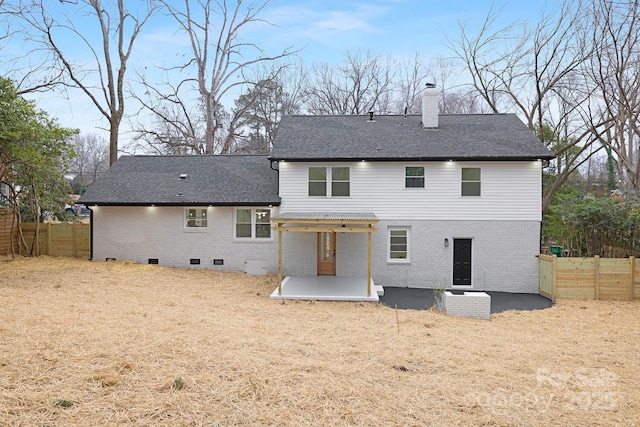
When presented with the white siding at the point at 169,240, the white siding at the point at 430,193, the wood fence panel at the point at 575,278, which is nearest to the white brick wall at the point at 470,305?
the wood fence panel at the point at 575,278

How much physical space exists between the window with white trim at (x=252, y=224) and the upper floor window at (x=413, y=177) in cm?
510

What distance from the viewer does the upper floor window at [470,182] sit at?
47.9ft

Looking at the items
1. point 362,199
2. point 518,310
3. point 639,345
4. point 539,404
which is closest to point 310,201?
point 362,199

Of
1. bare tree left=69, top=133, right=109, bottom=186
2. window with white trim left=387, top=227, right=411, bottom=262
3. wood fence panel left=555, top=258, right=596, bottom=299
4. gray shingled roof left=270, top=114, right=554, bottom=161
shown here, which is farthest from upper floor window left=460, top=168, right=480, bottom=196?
bare tree left=69, top=133, right=109, bottom=186

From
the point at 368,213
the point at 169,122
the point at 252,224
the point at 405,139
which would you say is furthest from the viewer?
the point at 169,122

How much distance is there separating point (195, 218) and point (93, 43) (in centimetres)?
1604

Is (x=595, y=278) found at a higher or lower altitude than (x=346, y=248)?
lower

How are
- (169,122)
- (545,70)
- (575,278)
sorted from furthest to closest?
(169,122), (545,70), (575,278)

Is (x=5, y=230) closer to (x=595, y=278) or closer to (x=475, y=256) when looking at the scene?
(x=475, y=256)

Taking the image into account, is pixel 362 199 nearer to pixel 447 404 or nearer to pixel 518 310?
pixel 518 310

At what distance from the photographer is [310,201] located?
1491 centimetres

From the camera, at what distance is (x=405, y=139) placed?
15.6 meters

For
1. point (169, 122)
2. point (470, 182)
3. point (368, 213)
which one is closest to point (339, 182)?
point (368, 213)

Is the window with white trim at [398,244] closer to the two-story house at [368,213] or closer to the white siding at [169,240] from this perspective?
→ the two-story house at [368,213]
